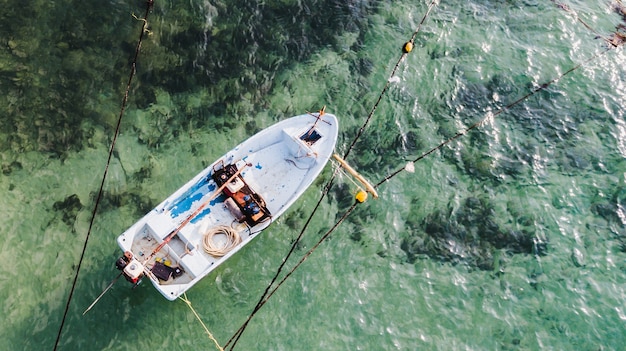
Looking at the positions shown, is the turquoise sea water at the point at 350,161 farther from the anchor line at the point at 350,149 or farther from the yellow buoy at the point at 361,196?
the yellow buoy at the point at 361,196

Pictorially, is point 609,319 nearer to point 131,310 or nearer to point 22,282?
point 131,310

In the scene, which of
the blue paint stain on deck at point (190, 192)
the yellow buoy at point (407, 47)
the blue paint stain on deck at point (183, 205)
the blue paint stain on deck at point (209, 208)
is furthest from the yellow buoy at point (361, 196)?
the yellow buoy at point (407, 47)

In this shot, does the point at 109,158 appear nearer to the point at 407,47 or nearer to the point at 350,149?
the point at 350,149

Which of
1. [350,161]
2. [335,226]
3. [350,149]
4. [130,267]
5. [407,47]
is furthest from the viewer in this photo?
[407,47]

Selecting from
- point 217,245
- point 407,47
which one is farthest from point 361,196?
point 407,47

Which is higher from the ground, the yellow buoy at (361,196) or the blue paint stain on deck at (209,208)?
the yellow buoy at (361,196)

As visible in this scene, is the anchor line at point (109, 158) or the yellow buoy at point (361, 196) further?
the yellow buoy at point (361, 196)

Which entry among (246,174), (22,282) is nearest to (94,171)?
(22,282)
